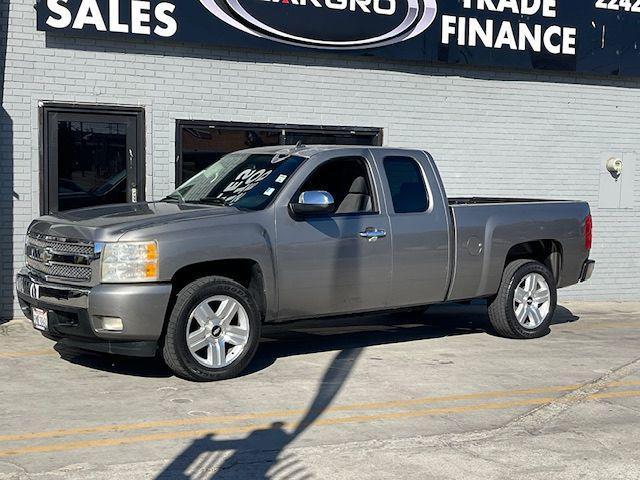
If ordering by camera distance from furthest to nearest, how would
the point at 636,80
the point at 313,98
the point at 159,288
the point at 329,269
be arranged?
the point at 636,80 < the point at 313,98 < the point at 329,269 < the point at 159,288

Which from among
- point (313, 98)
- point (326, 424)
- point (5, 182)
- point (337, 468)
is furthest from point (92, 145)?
point (337, 468)

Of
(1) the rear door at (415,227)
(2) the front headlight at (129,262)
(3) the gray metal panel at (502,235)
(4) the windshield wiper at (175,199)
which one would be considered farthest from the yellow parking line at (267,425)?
(4) the windshield wiper at (175,199)

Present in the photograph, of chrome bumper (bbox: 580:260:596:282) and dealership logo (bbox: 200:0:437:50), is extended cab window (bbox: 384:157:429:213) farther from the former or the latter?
dealership logo (bbox: 200:0:437:50)

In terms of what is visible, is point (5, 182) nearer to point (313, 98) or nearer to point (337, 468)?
point (313, 98)

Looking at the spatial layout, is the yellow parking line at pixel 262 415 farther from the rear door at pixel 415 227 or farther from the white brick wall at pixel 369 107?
the white brick wall at pixel 369 107

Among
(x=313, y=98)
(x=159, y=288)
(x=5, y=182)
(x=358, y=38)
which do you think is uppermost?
(x=358, y=38)

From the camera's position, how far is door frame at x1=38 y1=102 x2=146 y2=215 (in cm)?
1124

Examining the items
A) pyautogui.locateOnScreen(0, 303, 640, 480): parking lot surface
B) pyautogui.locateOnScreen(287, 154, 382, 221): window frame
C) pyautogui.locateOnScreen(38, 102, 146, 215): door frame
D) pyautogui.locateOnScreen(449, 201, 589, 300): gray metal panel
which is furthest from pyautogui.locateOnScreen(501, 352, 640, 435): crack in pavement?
pyautogui.locateOnScreen(38, 102, 146, 215): door frame

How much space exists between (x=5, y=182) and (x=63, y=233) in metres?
3.51

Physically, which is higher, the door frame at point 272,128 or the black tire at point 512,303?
the door frame at point 272,128

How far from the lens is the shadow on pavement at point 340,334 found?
875cm

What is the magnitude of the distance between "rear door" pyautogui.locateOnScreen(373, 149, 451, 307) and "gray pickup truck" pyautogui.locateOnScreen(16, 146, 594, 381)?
0.04ft

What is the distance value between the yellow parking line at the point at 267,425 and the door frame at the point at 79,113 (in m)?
5.57

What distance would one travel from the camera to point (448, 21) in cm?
1327
